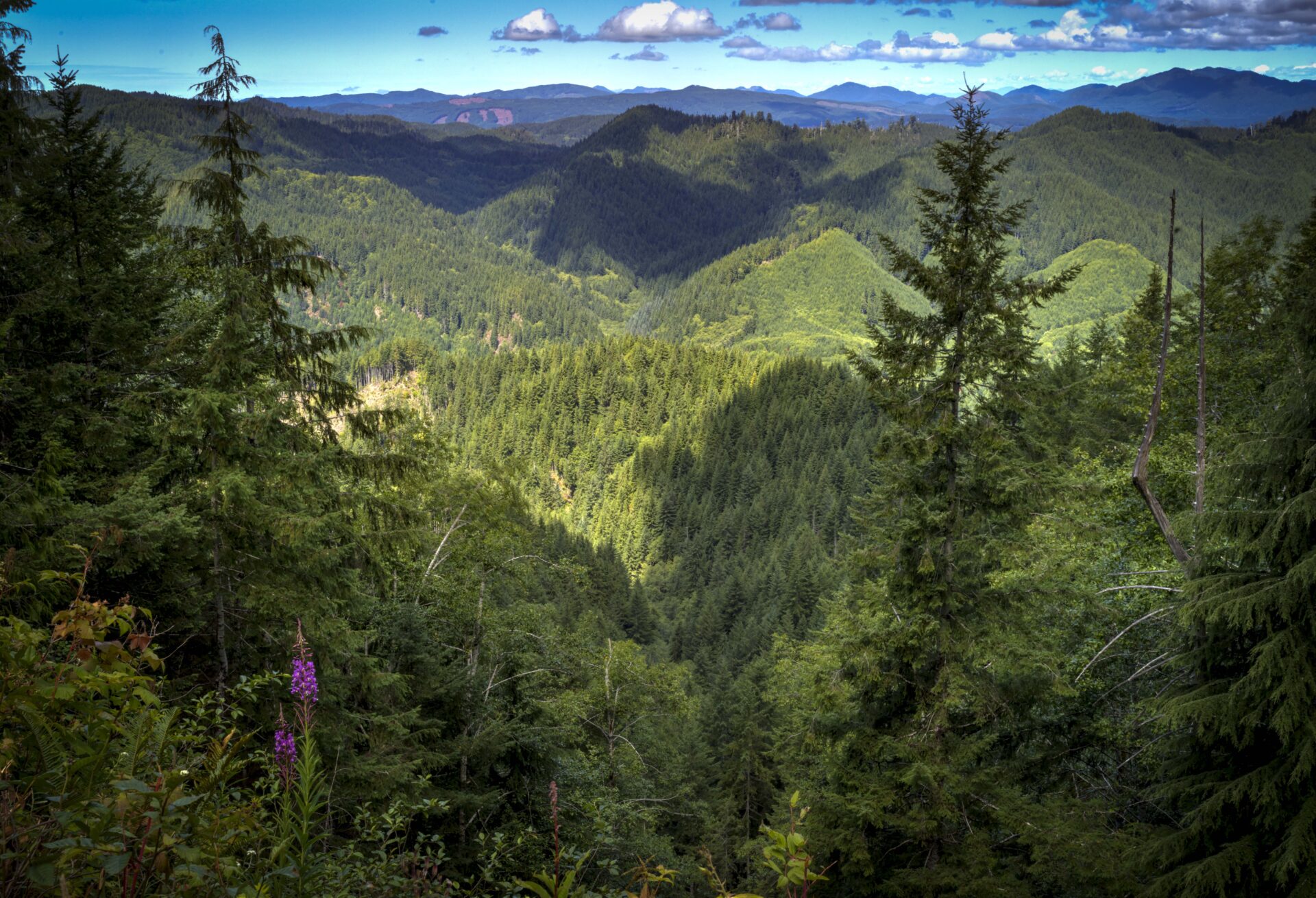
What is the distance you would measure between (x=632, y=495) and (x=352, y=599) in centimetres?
11178

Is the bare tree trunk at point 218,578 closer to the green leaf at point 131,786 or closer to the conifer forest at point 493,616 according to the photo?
the conifer forest at point 493,616

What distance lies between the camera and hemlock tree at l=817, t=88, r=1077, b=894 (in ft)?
32.2

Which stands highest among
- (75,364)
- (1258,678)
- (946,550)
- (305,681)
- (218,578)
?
(75,364)

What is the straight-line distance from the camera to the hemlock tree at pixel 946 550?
9812 millimetres

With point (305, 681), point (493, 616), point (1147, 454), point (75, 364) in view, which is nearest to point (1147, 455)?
point (1147, 454)

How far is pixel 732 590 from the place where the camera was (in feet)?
248

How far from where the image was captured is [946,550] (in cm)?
1042

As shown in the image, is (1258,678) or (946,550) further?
(946,550)

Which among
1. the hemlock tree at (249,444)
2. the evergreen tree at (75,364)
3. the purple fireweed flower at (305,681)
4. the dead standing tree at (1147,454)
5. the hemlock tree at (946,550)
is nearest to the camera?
the purple fireweed flower at (305,681)

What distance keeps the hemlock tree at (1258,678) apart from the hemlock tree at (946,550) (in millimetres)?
2942

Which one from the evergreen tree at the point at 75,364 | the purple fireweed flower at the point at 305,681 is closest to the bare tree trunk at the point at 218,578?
the evergreen tree at the point at 75,364

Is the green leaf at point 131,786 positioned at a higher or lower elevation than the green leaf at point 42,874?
higher

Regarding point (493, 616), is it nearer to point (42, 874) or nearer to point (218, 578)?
point (218, 578)

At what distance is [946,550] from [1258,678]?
4655 mm
